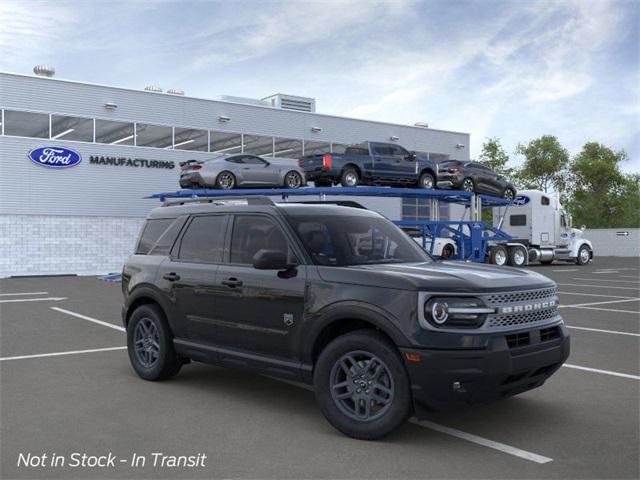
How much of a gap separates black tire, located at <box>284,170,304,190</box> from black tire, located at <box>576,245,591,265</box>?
16454 mm

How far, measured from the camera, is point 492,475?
166 inches

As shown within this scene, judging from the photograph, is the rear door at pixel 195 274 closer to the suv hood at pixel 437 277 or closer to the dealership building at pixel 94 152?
the suv hood at pixel 437 277

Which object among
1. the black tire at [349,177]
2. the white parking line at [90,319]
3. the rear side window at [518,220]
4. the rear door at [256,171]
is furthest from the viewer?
the rear side window at [518,220]

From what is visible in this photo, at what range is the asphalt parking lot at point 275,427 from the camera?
4.36m

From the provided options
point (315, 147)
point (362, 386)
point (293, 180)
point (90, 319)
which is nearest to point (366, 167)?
point (293, 180)

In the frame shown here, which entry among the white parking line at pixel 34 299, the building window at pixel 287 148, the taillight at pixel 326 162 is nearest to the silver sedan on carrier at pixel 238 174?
the taillight at pixel 326 162

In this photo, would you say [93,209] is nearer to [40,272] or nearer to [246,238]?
[40,272]

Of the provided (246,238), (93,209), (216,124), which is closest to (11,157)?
(93,209)

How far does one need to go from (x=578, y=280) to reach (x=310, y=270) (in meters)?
18.9

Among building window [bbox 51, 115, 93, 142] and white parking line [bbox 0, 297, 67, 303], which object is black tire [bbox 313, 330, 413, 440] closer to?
white parking line [bbox 0, 297, 67, 303]

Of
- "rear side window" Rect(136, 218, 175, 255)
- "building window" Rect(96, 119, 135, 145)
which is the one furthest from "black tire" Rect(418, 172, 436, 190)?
"rear side window" Rect(136, 218, 175, 255)

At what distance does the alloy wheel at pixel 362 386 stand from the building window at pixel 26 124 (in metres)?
25.7

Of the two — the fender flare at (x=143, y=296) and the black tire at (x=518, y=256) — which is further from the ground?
the fender flare at (x=143, y=296)

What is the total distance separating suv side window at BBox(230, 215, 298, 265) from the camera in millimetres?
5922
